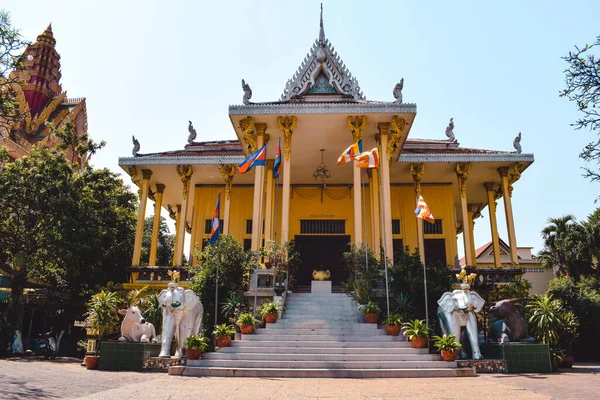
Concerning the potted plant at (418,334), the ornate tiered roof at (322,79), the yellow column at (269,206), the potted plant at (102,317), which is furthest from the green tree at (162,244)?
the potted plant at (418,334)

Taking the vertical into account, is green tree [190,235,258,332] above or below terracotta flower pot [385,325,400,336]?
above

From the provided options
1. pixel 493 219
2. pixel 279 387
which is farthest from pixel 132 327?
pixel 493 219

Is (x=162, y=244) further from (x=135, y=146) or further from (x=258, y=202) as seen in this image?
(x=258, y=202)

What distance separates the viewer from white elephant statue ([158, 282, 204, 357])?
368 inches

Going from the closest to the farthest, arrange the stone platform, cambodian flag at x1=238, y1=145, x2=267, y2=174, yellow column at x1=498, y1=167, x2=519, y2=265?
the stone platform
cambodian flag at x1=238, y1=145, x2=267, y2=174
yellow column at x1=498, y1=167, x2=519, y2=265

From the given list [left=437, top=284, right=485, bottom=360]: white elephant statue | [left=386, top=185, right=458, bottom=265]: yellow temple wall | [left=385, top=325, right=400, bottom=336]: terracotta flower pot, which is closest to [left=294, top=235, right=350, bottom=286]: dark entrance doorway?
[left=386, top=185, right=458, bottom=265]: yellow temple wall

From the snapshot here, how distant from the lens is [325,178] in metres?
17.6

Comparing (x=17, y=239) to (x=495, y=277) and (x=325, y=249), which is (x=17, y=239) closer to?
(x=325, y=249)

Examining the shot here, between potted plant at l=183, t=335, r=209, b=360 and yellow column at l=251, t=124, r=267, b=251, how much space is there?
3988 mm

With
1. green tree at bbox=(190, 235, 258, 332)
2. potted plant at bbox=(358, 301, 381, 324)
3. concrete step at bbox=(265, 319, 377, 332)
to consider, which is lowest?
concrete step at bbox=(265, 319, 377, 332)

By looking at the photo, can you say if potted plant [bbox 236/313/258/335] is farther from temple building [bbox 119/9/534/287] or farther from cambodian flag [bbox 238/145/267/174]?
cambodian flag [bbox 238/145/267/174]

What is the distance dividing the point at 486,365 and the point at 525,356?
0.89 meters

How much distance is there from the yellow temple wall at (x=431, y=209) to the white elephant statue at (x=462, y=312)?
846cm

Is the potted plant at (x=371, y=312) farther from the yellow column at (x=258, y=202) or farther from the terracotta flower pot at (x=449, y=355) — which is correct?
the yellow column at (x=258, y=202)
